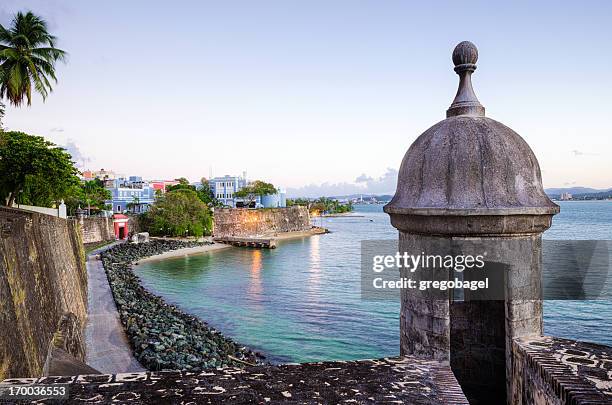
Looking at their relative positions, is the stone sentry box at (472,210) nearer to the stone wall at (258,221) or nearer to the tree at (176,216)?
the tree at (176,216)

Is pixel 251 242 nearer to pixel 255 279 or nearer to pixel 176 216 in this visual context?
pixel 176 216

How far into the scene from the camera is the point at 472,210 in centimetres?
313

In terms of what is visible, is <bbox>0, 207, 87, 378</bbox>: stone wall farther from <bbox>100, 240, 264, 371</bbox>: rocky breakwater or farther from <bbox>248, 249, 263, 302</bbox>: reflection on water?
<bbox>248, 249, 263, 302</bbox>: reflection on water

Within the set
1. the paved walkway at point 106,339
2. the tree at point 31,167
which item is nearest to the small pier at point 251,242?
the paved walkway at point 106,339

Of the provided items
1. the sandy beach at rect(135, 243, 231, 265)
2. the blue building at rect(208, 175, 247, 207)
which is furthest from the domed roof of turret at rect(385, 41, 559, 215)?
the blue building at rect(208, 175, 247, 207)

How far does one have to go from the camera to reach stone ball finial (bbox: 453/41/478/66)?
3.56 m

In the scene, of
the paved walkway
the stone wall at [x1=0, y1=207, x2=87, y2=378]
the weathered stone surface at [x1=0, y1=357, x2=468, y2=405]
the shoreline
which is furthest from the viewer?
the shoreline

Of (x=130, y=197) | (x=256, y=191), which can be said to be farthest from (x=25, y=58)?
(x=256, y=191)

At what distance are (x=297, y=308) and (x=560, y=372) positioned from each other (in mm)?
23340

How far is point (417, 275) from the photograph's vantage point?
341cm

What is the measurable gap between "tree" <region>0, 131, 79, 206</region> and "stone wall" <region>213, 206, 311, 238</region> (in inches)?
1734

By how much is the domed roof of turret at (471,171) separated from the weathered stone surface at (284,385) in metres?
1.20

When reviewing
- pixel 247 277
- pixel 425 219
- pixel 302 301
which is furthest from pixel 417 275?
pixel 247 277

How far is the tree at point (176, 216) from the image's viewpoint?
57869 mm
